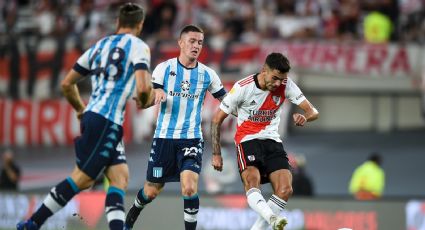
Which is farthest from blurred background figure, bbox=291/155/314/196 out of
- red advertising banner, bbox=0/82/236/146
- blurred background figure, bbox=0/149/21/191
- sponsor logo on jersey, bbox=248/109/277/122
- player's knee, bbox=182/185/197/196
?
player's knee, bbox=182/185/197/196

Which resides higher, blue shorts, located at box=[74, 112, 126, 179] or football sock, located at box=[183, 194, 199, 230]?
blue shorts, located at box=[74, 112, 126, 179]

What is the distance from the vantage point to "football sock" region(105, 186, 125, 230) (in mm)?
9750

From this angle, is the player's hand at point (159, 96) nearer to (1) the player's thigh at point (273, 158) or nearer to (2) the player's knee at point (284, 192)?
(1) the player's thigh at point (273, 158)

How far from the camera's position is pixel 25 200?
58.7ft

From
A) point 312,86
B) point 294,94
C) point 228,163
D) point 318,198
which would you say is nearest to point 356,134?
point 312,86

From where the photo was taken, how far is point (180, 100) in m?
11.5

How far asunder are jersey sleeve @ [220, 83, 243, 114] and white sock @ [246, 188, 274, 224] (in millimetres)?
937

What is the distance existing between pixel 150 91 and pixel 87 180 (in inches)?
41.3

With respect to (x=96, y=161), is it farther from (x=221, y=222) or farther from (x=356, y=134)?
(x=356, y=134)

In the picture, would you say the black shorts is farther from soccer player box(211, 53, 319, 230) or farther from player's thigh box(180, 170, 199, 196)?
player's thigh box(180, 170, 199, 196)

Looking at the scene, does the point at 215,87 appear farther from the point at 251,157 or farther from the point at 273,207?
the point at 273,207

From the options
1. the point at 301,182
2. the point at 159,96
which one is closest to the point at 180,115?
the point at 159,96

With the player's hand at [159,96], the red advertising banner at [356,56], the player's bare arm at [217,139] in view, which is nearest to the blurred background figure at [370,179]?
the red advertising banner at [356,56]

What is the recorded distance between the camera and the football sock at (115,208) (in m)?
9.75
